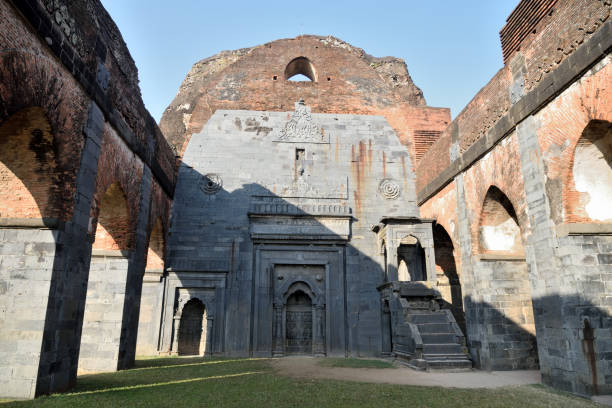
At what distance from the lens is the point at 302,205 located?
14461 millimetres

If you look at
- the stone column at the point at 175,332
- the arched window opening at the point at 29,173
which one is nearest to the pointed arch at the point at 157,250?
the stone column at the point at 175,332

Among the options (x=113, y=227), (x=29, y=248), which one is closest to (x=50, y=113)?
(x=29, y=248)

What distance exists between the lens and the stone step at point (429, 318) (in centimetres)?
1095

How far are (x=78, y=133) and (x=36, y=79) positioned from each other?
4.93 ft

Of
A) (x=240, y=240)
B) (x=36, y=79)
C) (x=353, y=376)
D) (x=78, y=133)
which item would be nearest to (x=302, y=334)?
(x=240, y=240)

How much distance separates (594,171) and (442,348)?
5313mm

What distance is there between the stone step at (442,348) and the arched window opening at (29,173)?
848cm

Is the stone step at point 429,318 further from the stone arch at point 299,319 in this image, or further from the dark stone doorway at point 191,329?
the dark stone doorway at point 191,329

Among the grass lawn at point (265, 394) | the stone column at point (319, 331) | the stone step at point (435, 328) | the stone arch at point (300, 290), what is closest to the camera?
the grass lawn at point (265, 394)

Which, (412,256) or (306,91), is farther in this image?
(306,91)

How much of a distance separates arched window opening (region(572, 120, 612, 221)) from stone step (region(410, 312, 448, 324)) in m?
4.89

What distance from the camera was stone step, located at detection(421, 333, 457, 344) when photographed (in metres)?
10.4

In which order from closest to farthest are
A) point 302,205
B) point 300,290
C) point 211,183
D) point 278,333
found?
point 278,333 → point 300,290 → point 302,205 → point 211,183

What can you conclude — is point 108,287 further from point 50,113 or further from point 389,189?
point 389,189
